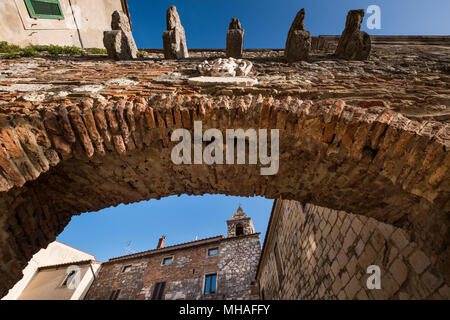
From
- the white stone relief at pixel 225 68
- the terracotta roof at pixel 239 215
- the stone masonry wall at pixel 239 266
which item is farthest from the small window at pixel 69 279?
the white stone relief at pixel 225 68

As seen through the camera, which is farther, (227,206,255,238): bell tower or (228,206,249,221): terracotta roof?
(228,206,249,221): terracotta roof

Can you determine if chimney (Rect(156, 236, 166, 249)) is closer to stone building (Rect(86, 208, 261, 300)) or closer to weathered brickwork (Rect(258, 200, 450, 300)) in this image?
stone building (Rect(86, 208, 261, 300))

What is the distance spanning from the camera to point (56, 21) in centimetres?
550

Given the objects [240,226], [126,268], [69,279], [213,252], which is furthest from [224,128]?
[69,279]

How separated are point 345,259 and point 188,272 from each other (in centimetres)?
1200

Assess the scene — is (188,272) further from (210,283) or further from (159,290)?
(159,290)

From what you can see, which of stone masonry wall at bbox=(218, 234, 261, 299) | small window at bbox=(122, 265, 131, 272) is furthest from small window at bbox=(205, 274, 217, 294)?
small window at bbox=(122, 265, 131, 272)

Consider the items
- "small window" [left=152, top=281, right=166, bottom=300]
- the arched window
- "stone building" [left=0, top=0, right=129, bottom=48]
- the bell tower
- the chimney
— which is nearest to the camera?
"stone building" [left=0, top=0, right=129, bottom=48]

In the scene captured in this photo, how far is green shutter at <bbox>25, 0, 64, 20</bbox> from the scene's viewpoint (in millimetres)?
5121

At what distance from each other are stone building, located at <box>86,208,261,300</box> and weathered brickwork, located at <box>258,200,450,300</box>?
18.2ft

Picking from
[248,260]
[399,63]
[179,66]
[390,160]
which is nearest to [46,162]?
[179,66]

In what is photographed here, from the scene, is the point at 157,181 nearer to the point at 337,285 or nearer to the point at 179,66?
the point at 179,66

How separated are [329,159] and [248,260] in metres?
12.0

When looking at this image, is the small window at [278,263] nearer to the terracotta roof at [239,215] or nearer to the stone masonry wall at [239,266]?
the stone masonry wall at [239,266]
